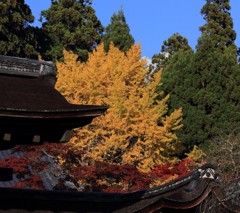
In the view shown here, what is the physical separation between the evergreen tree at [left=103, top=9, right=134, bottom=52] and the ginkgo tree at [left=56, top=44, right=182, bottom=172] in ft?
32.6

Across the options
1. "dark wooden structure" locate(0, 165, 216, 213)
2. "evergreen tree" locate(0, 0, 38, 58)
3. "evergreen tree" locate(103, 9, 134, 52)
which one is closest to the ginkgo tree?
"evergreen tree" locate(0, 0, 38, 58)

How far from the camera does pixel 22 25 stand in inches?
1495

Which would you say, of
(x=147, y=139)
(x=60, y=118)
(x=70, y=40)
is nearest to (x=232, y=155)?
(x=147, y=139)

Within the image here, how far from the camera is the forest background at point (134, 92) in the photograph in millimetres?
23688

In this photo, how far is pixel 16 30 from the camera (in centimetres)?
3725

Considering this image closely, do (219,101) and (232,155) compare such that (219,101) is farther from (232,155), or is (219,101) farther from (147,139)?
(232,155)

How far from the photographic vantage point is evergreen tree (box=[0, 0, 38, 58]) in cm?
3594

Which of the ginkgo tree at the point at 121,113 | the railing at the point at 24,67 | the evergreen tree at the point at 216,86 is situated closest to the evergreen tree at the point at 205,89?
the evergreen tree at the point at 216,86

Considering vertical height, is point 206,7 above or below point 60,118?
above

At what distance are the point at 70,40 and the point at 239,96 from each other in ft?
45.7

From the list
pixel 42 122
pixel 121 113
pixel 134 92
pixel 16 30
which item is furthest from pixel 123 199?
pixel 16 30

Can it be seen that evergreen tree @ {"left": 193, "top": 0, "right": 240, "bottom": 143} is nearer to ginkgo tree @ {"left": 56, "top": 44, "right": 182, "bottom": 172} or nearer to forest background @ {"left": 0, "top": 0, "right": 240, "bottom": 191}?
forest background @ {"left": 0, "top": 0, "right": 240, "bottom": 191}

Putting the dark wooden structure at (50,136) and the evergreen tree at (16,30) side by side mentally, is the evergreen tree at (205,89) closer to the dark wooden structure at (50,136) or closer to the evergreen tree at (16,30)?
the evergreen tree at (16,30)

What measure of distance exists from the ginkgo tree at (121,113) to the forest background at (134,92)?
46mm
